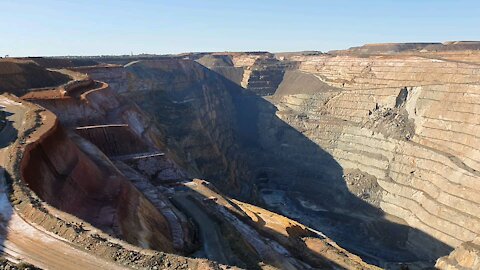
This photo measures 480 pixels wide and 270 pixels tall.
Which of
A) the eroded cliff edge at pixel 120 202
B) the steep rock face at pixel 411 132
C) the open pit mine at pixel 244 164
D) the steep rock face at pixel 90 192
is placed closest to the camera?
the eroded cliff edge at pixel 120 202

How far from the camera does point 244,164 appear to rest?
70.2 metres

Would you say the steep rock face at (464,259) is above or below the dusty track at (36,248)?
below

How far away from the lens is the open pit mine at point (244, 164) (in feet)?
59.6

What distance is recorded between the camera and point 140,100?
199 ft

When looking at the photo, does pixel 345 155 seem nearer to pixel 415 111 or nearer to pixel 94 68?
pixel 415 111

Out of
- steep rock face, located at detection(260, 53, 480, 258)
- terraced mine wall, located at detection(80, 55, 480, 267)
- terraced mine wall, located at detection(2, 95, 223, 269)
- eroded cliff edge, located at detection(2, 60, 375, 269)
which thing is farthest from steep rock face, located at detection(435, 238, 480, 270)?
terraced mine wall, located at detection(2, 95, 223, 269)

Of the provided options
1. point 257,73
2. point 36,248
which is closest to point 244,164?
point 257,73

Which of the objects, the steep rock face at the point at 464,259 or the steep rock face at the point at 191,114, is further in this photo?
the steep rock face at the point at 191,114

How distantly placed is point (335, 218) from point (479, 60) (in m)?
32.6

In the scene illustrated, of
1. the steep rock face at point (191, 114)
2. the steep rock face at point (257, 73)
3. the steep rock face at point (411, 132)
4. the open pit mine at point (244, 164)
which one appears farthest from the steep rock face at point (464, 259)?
the steep rock face at point (257, 73)

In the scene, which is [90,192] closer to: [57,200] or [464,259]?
[57,200]

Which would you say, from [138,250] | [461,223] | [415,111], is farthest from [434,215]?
[138,250]

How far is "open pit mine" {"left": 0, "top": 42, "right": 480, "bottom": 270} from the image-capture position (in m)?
18.2

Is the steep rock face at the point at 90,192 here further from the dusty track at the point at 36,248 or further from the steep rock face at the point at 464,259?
the steep rock face at the point at 464,259
